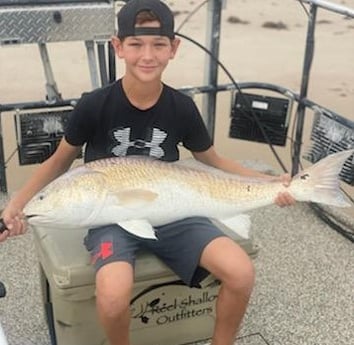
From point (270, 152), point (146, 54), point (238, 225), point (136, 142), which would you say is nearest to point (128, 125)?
point (136, 142)

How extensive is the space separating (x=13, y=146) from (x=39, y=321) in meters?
2.16

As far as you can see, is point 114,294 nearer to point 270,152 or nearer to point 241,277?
point 241,277

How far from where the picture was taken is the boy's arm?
189cm

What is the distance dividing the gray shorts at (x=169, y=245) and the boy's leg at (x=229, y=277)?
4 cm

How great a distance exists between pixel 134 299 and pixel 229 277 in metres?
0.33

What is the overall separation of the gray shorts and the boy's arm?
0.21 m

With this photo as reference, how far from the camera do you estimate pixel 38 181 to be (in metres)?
2.10

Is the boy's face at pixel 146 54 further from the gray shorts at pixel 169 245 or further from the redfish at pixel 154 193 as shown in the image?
the gray shorts at pixel 169 245

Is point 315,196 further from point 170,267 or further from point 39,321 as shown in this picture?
point 39,321

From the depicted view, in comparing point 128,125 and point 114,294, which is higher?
point 128,125

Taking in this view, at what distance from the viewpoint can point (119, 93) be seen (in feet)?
7.00

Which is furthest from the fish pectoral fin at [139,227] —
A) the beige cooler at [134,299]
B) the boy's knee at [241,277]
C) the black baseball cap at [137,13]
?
the black baseball cap at [137,13]

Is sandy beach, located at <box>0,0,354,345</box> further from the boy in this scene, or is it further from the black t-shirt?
the black t-shirt

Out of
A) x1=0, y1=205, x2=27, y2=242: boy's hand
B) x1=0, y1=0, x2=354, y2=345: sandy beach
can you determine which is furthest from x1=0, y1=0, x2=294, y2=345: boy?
x1=0, y1=0, x2=354, y2=345: sandy beach
